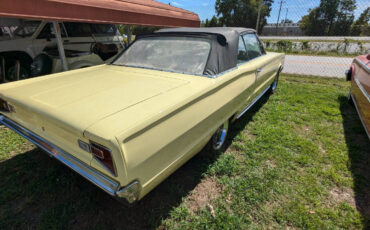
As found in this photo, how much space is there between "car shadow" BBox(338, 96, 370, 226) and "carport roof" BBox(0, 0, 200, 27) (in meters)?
4.95

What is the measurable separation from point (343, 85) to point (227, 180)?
18.4ft

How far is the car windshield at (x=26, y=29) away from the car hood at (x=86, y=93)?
3247mm

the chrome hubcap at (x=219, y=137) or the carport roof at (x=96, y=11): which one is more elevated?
the carport roof at (x=96, y=11)

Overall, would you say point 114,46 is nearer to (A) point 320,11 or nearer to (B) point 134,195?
(B) point 134,195

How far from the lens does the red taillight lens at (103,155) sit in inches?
50.4

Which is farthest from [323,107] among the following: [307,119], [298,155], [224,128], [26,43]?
[26,43]

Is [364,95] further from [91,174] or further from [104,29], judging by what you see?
[104,29]

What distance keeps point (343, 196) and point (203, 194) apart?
1.44 metres

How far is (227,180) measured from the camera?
7.44 feet

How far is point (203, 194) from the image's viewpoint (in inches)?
83.4

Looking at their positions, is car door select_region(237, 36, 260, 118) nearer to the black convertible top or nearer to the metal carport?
the black convertible top

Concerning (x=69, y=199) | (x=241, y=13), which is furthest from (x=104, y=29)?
(x=241, y=13)

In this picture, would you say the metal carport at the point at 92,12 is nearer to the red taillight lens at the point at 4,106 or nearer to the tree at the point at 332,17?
the red taillight lens at the point at 4,106

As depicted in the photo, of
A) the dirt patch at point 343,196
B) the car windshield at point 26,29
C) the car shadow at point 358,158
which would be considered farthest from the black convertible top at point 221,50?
the car windshield at point 26,29
